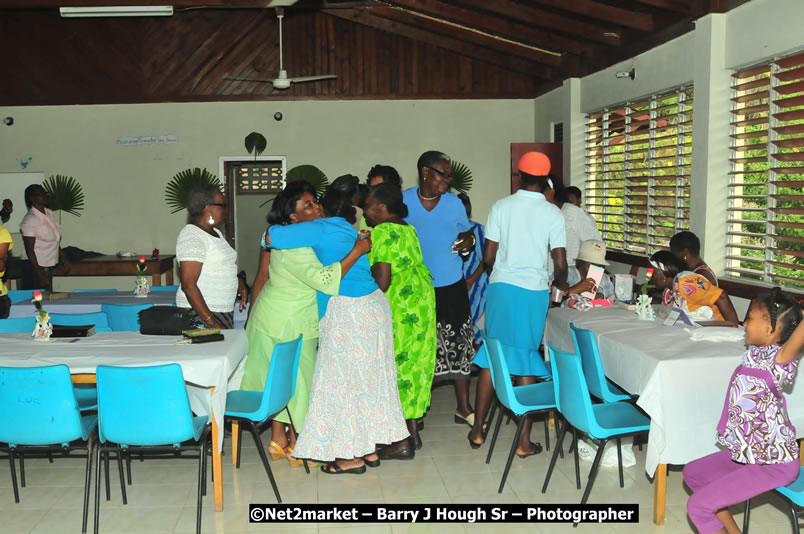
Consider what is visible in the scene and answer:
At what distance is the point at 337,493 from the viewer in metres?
4.34

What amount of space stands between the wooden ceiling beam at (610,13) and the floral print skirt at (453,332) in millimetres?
3841

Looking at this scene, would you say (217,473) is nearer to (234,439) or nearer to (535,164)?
(234,439)

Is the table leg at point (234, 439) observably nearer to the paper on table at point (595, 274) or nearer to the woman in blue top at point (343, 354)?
the woman in blue top at point (343, 354)

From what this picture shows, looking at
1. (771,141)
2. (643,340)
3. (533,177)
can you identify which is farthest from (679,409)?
(771,141)

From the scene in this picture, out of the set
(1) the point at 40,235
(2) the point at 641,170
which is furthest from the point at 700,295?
(1) the point at 40,235

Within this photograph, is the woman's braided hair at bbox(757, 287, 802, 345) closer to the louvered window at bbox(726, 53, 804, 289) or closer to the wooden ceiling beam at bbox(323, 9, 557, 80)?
the louvered window at bbox(726, 53, 804, 289)

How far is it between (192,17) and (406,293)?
865 centimetres

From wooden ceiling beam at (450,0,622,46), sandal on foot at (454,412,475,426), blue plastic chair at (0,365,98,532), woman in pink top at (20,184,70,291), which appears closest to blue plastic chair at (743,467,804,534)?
sandal on foot at (454,412,475,426)

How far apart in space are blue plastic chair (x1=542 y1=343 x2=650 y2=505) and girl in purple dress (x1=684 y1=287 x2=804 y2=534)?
0.73 meters

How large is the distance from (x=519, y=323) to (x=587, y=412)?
105 centimetres

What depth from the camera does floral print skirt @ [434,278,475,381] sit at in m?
5.21

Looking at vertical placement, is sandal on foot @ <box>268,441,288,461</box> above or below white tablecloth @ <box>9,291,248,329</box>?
below

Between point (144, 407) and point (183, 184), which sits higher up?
point (183, 184)

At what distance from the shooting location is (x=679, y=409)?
12.2 ft
